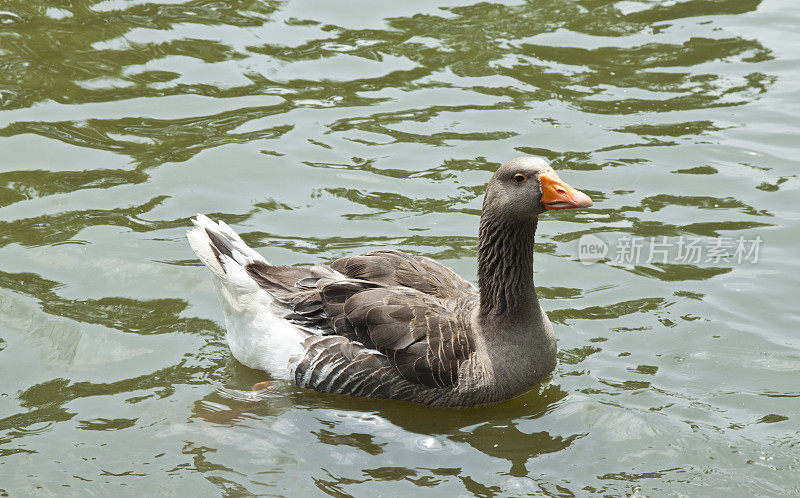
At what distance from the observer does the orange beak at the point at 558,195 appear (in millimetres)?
7992

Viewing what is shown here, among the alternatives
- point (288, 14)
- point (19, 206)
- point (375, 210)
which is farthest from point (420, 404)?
point (288, 14)

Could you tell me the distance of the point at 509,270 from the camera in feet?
28.4

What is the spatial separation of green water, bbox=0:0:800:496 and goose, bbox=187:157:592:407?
0.26 meters

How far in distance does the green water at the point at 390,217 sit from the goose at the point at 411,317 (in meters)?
0.26

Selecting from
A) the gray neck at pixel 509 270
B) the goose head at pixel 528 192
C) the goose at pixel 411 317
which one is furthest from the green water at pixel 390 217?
the goose head at pixel 528 192

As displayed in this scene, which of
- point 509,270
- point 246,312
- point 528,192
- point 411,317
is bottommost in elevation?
point 246,312

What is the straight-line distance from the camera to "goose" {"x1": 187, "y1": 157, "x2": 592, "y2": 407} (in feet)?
27.7

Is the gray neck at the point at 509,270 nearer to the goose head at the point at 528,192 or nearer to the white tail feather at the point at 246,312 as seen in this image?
the goose head at the point at 528,192

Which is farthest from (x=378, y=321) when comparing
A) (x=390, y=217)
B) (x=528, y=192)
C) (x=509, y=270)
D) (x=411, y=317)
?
(x=390, y=217)

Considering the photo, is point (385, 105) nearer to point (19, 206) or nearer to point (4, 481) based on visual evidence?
point (19, 206)

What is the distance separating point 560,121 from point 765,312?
4.14 meters

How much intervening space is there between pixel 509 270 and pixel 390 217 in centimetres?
273

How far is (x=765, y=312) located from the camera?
31.8 ft

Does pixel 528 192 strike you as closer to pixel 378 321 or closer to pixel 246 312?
pixel 378 321
